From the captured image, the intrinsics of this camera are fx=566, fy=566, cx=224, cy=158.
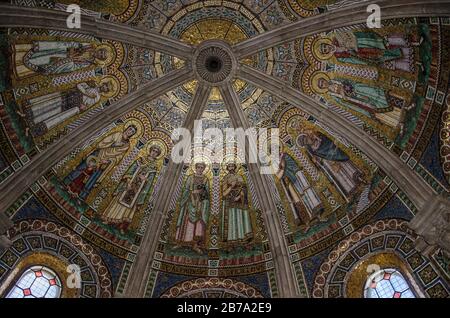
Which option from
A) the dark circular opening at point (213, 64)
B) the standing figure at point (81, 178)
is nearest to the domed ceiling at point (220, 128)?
the standing figure at point (81, 178)

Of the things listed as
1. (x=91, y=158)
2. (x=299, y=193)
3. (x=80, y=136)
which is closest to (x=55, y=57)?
(x=80, y=136)

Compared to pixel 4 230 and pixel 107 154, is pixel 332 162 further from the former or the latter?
pixel 4 230

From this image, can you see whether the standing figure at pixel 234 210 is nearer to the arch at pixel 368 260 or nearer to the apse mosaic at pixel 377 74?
the arch at pixel 368 260

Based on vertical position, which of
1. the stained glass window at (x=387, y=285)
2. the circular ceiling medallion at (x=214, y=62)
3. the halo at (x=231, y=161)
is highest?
the circular ceiling medallion at (x=214, y=62)

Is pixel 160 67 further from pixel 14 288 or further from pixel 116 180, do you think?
pixel 14 288

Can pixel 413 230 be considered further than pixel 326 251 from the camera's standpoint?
No

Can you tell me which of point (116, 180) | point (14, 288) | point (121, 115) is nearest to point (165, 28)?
point (121, 115)

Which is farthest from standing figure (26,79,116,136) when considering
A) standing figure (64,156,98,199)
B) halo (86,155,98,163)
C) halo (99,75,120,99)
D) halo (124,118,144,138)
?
standing figure (64,156,98,199)
